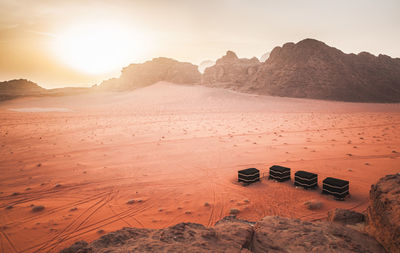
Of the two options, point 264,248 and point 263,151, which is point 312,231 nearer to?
point 264,248

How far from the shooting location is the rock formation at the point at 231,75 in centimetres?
5438

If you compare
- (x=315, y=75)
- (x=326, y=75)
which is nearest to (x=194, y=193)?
(x=315, y=75)

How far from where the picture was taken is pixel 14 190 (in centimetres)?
758

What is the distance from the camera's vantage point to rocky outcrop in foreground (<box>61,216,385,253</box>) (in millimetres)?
2930

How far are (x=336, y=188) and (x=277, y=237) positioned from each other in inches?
160

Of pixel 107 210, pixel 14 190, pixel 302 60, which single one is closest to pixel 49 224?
pixel 107 210

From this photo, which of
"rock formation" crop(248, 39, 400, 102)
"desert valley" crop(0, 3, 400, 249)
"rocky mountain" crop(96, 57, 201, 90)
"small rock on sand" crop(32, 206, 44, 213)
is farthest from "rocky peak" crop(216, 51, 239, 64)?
"small rock on sand" crop(32, 206, 44, 213)

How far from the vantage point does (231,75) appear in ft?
186

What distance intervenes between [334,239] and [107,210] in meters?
5.63

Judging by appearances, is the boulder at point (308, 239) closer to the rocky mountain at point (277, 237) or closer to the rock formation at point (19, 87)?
the rocky mountain at point (277, 237)

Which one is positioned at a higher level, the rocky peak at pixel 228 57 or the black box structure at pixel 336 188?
the rocky peak at pixel 228 57

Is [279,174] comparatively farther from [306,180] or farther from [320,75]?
[320,75]

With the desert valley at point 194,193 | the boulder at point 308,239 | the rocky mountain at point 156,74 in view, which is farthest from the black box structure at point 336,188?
the rocky mountain at point 156,74

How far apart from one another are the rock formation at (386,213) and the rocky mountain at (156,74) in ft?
213
